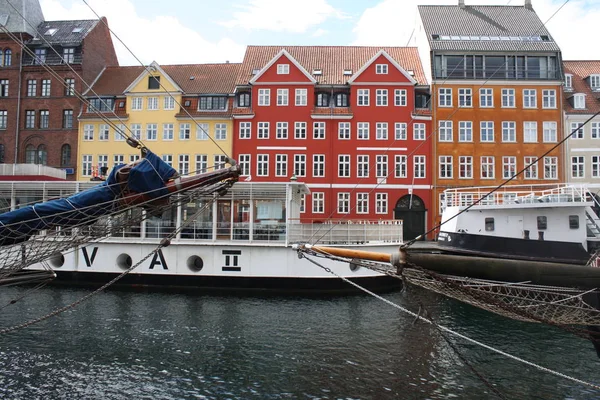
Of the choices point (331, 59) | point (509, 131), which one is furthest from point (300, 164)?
point (509, 131)

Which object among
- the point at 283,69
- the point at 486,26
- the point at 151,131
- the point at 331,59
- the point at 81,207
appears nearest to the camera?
the point at 81,207

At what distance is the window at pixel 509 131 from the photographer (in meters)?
40.6

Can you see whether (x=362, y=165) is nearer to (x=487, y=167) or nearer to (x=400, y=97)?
(x=400, y=97)

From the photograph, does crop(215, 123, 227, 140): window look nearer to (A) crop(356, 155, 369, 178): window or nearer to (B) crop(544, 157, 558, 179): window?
(A) crop(356, 155, 369, 178): window

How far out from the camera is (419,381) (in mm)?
12141

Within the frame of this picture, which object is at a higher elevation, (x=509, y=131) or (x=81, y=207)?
(x=509, y=131)

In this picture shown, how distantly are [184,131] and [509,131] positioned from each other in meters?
26.7

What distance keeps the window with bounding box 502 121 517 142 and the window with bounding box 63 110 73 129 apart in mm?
36201

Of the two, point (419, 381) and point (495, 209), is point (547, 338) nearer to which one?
point (419, 381)

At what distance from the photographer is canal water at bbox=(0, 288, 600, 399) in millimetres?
11609

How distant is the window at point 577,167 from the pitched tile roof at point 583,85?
150 inches

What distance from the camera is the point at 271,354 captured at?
14.2m

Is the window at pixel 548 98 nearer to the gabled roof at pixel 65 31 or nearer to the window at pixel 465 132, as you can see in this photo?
the window at pixel 465 132

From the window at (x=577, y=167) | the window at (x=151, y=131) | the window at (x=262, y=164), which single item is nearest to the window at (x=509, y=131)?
the window at (x=577, y=167)
